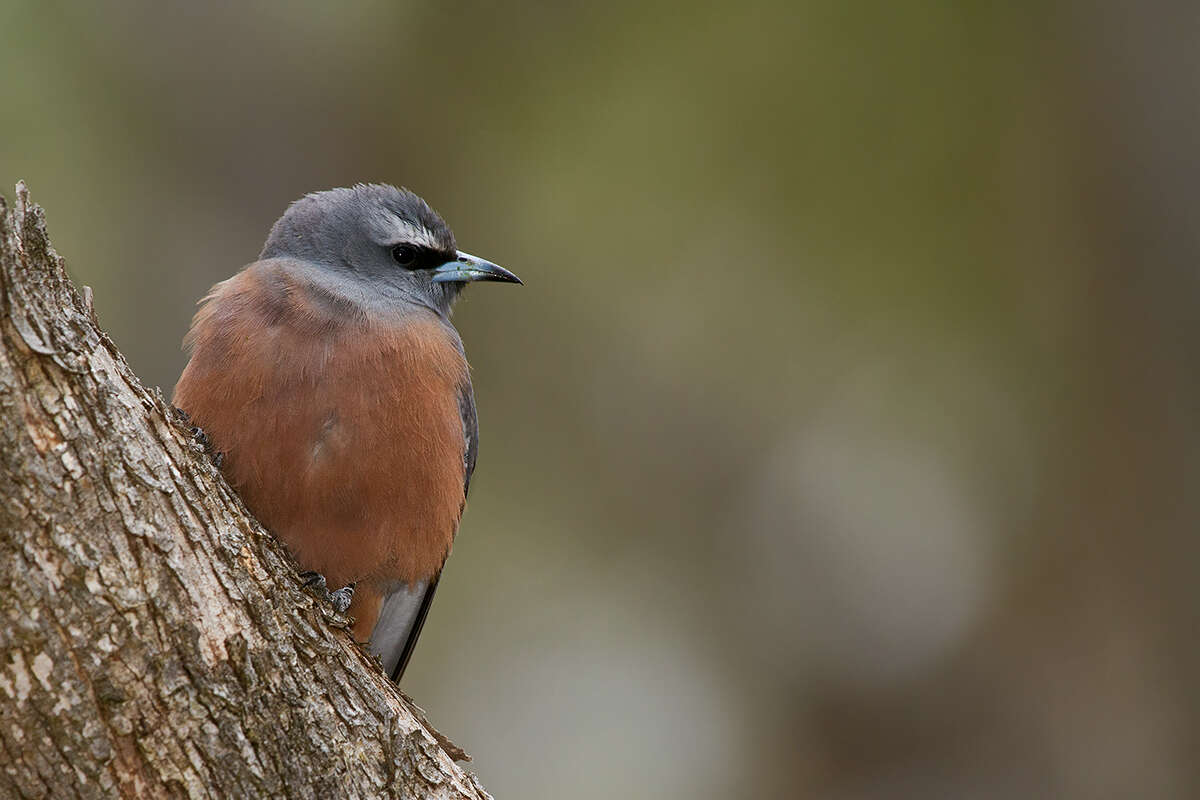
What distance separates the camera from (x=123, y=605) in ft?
10.6

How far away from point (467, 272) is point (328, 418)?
1605mm

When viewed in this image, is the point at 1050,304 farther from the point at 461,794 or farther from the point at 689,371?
the point at 461,794

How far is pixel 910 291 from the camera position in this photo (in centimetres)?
1083

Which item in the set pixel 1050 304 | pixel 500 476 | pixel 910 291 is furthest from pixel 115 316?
pixel 1050 304

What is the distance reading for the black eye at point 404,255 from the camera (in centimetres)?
598

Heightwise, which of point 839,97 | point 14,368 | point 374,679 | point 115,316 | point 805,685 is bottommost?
point 805,685

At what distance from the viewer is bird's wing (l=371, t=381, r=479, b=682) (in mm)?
5664

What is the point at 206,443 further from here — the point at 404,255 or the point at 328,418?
the point at 404,255

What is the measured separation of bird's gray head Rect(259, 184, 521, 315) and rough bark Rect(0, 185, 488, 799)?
7.15 feet

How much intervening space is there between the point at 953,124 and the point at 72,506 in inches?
362

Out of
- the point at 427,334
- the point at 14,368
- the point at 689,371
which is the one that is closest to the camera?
the point at 14,368

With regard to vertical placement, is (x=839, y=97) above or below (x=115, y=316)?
above

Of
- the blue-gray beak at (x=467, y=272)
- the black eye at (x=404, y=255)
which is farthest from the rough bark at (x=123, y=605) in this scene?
the blue-gray beak at (x=467, y=272)

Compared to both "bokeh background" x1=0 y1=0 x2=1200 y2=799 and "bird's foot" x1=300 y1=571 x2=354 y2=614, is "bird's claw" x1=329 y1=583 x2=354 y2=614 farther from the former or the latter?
"bokeh background" x1=0 y1=0 x2=1200 y2=799
